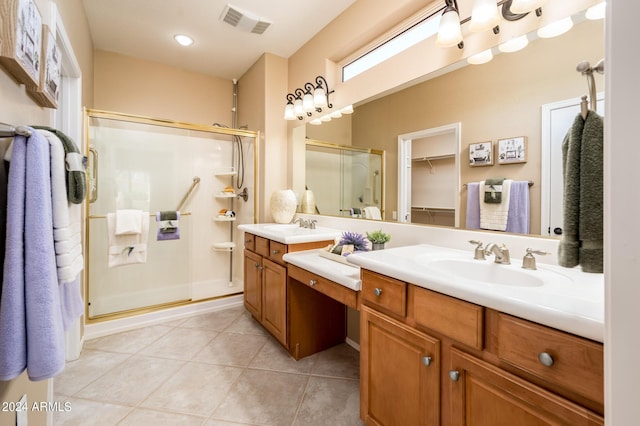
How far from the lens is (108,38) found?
105 inches

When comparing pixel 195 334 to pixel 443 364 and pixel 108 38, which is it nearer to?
pixel 443 364

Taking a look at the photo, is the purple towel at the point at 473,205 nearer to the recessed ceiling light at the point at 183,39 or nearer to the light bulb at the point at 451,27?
the light bulb at the point at 451,27

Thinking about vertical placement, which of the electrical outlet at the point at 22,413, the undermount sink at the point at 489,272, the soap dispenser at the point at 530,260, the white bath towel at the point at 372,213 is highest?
the white bath towel at the point at 372,213

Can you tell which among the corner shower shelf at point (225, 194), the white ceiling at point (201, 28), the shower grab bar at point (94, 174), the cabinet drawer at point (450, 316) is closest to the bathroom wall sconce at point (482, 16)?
the white ceiling at point (201, 28)

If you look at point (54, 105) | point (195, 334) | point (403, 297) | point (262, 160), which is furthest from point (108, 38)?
point (403, 297)

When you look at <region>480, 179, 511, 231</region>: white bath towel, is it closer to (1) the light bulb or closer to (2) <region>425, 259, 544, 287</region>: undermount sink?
(2) <region>425, 259, 544, 287</region>: undermount sink

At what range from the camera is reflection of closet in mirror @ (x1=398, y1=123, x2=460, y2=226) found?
4.95 ft

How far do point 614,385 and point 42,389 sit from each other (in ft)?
6.05

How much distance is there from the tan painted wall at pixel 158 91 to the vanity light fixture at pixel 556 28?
3.25m

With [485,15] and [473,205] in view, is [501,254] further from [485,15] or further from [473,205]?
[485,15]

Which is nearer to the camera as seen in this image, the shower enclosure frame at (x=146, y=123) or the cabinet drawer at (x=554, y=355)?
the cabinet drawer at (x=554, y=355)

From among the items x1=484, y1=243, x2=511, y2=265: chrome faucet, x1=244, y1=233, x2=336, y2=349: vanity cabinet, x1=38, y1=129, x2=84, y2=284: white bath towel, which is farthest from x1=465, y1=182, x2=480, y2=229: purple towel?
x1=38, y1=129, x2=84, y2=284: white bath towel

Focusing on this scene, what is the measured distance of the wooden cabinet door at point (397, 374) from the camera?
0.97 metres

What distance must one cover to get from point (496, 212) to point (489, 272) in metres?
0.34
